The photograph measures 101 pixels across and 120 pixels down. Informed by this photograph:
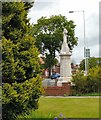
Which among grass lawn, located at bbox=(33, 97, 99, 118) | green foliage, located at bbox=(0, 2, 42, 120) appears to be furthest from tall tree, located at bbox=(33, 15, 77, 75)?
green foliage, located at bbox=(0, 2, 42, 120)

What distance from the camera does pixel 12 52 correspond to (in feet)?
25.6

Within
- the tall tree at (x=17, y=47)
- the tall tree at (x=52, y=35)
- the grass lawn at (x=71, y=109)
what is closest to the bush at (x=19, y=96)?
the tall tree at (x=17, y=47)

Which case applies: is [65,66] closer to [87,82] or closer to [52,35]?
[87,82]

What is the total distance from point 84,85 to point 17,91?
2040 centimetres

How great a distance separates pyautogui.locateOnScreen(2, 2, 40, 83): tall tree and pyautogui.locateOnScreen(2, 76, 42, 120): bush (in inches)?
8.2

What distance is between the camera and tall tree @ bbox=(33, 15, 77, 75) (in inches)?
2459

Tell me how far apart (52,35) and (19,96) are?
183ft

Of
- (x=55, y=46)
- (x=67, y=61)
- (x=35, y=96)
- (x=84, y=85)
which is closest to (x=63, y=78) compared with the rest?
(x=67, y=61)

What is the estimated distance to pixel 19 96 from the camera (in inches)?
305

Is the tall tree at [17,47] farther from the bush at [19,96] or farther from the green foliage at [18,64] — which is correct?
the bush at [19,96]

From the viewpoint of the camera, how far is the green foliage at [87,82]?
2774 centimetres

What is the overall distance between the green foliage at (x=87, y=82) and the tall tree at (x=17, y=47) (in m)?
19.3

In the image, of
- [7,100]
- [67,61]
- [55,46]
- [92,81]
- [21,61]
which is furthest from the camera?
[55,46]

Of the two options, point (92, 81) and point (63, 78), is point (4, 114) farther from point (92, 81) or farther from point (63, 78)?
point (63, 78)
